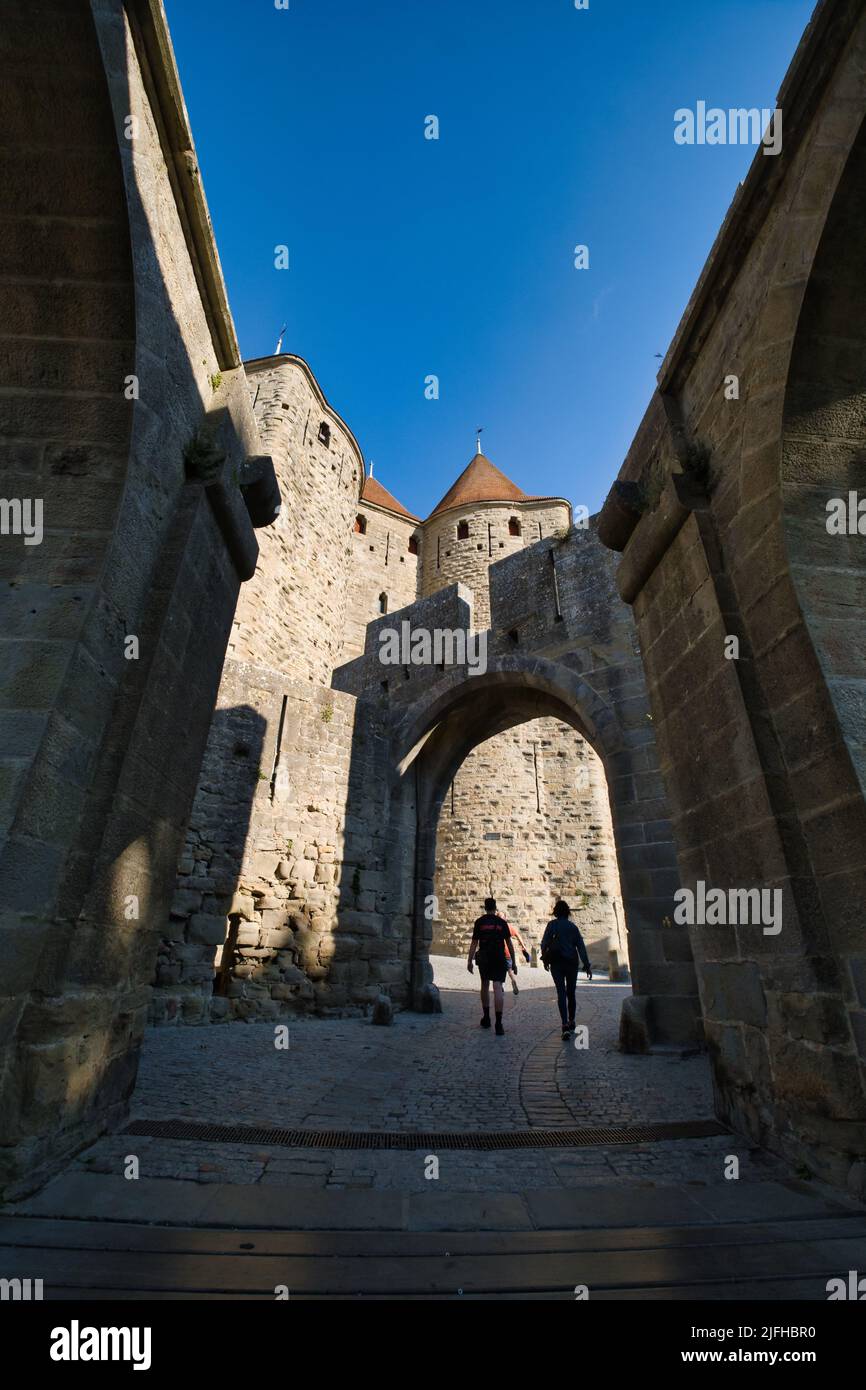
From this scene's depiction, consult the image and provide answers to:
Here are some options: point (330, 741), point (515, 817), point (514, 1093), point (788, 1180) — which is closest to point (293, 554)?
point (330, 741)

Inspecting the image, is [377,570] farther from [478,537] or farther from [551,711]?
[551,711]

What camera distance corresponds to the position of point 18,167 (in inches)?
111

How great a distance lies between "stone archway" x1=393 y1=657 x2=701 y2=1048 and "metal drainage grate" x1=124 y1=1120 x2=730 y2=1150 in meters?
2.95

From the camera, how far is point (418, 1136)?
2975 mm

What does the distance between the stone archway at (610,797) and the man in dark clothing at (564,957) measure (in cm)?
60

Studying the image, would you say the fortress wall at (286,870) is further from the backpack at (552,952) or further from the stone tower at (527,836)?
the stone tower at (527,836)

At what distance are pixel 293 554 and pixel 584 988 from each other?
1162 centimetres

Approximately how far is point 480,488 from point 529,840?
553 inches

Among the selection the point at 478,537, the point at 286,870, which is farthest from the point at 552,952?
the point at 478,537

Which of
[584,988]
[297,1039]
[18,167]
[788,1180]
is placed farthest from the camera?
[584,988]

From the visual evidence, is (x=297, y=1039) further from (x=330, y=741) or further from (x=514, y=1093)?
(x=330, y=741)

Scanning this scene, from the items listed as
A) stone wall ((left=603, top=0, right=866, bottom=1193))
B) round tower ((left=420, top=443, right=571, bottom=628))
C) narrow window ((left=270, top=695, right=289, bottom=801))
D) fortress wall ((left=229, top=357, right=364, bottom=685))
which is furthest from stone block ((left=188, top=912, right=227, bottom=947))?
round tower ((left=420, top=443, right=571, bottom=628))

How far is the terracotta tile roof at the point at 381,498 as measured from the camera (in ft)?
78.0

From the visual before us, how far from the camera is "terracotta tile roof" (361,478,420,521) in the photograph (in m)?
23.8
